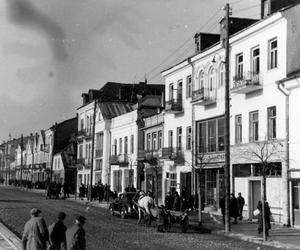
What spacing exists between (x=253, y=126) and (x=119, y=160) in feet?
89.9

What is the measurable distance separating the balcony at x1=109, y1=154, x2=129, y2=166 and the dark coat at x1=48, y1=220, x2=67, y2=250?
43.2m

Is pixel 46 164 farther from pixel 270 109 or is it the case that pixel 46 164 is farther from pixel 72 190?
pixel 270 109

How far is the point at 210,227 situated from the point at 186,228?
1.94 m

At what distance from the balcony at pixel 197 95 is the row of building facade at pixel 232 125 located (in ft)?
0.23

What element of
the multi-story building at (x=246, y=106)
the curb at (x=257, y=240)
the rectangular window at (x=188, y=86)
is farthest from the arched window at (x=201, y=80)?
the curb at (x=257, y=240)

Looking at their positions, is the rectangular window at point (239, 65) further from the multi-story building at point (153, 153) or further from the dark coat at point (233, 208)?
the multi-story building at point (153, 153)

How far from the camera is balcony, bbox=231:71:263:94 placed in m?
30.3

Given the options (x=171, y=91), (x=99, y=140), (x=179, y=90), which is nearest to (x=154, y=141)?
(x=171, y=91)

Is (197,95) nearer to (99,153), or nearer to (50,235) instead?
(50,235)

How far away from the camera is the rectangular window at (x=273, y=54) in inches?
1151

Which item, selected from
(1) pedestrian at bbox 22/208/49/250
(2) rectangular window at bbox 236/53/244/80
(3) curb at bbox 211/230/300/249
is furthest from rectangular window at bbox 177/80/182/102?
(1) pedestrian at bbox 22/208/49/250

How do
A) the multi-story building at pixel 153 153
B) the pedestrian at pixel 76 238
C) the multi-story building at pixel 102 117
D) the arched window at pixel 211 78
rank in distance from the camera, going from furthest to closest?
the multi-story building at pixel 102 117, the multi-story building at pixel 153 153, the arched window at pixel 211 78, the pedestrian at pixel 76 238

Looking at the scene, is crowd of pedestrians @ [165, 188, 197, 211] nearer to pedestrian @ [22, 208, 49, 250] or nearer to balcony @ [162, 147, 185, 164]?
balcony @ [162, 147, 185, 164]

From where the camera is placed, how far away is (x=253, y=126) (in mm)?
31453
